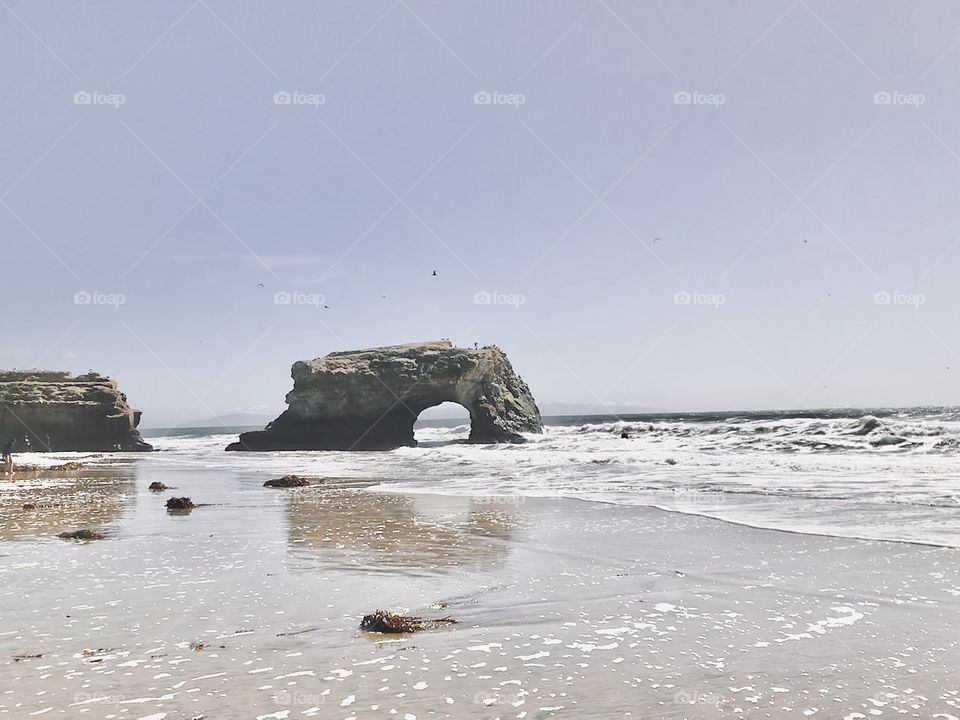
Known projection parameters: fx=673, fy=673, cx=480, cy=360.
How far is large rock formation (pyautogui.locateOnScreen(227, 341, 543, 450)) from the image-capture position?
1614 inches

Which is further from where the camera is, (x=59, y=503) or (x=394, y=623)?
(x=59, y=503)

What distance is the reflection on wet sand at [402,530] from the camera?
23.6ft

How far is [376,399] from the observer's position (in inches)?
1626

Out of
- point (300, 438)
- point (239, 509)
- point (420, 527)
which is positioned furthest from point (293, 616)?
point (300, 438)

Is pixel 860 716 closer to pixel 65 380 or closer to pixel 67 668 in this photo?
pixel 67 668

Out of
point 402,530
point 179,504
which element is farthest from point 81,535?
point 402,530

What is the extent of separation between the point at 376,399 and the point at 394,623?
37210 mm

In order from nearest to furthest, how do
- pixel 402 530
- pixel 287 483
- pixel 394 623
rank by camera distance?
pixel 394 623, pixel 402 530, pixel 287 483

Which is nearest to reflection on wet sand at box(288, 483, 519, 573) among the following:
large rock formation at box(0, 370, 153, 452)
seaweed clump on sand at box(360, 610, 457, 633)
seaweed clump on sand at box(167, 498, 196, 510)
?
seaweed clump on sand at box(167, 498, 196, 510)

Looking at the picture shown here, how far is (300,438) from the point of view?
136 feet

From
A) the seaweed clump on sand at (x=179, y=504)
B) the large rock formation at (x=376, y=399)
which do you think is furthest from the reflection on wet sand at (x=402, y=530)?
the large rock formation at (x=376, y=399)

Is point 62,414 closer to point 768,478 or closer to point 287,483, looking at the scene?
point 287,483

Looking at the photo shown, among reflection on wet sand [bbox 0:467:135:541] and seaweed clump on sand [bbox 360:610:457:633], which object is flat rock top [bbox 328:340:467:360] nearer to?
reflection on wet sand [bbox 0:467:135:541]

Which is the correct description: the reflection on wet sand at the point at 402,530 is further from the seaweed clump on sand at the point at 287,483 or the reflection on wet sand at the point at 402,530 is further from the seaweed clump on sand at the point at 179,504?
the seaweed clump on sand at the point at 287,483
